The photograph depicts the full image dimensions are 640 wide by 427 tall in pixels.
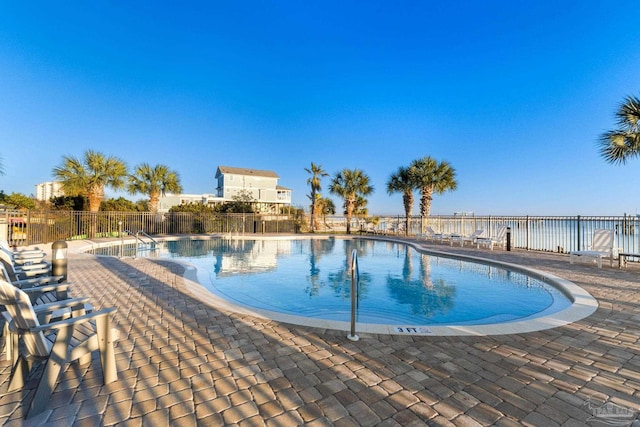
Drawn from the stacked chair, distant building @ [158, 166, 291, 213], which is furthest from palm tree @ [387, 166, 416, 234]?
distant building @ [158, 166, 291, 213]

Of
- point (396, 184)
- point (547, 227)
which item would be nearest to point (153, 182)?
point (396, 184)

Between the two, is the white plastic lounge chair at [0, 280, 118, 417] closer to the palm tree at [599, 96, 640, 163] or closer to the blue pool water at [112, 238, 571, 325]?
the blue pool water at [112, 238, 571, 325]

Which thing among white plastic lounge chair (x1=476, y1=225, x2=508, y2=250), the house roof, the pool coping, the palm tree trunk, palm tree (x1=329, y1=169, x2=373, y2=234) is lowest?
the pool coping

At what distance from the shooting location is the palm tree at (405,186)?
2012 cm

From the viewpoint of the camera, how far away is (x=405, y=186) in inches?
797

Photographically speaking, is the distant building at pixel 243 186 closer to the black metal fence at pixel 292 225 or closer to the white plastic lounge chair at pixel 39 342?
the black metal fence at pixel 292 225

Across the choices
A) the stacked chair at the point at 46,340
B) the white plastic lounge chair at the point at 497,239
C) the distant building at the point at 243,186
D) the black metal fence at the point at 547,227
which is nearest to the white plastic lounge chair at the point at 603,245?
the black metal fence at the point at 547,227

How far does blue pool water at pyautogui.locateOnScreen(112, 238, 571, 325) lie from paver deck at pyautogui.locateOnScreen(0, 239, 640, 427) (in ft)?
4.92

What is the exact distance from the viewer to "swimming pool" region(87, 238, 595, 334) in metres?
4.99

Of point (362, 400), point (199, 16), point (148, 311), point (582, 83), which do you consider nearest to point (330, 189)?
point (199, 16)

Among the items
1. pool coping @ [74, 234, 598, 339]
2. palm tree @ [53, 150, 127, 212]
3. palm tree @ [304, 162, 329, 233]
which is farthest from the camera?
palm tree @ [304, 162, 329, 233]

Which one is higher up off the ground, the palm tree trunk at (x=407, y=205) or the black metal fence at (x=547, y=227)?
the palm tree trunk at (x=407, y=205)

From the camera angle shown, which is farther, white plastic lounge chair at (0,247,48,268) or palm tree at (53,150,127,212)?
palm tree at (53,150,127,212)

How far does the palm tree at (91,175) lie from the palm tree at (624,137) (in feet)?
75.8
